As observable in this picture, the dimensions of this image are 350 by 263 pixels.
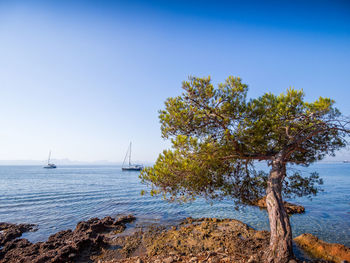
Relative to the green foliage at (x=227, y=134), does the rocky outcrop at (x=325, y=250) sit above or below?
below

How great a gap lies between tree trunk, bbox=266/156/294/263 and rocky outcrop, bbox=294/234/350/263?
3.35 m

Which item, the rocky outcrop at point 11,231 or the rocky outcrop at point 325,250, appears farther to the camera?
the rocky outcrop at point 11,231

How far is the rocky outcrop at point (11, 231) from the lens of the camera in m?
10.3

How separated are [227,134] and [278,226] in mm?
3407

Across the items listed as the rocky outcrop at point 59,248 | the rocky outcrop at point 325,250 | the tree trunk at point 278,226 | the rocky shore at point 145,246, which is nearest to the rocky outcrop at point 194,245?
the rocky shore at point 145,246

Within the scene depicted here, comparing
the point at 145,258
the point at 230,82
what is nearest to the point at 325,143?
the point at 230,82

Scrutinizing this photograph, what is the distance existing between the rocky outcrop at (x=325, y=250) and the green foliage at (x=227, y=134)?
394 centimetres

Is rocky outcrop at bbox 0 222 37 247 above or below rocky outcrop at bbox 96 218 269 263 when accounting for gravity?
below

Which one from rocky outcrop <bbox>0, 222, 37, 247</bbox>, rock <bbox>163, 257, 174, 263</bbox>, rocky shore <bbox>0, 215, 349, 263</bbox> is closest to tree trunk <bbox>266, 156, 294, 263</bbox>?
rocky shore <bbox>0, 215, 349, 263</bbox>

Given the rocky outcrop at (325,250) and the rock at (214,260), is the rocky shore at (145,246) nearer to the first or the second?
the rock at (214,260)

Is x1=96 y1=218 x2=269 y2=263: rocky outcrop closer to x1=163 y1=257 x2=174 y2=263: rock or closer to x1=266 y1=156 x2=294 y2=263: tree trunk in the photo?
x1=163 y1=257 x2=174 y2=263: rock

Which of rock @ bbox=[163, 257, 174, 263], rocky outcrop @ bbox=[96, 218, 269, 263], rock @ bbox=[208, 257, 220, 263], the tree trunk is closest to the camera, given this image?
the tree trunk

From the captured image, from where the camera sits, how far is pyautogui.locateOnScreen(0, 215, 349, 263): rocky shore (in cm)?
689

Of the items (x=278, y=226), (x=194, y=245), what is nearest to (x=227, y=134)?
(x=278, y=226)
